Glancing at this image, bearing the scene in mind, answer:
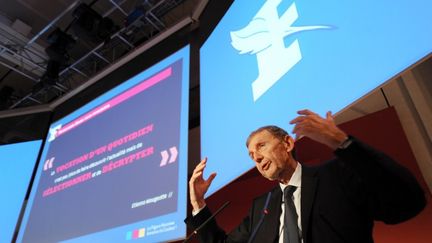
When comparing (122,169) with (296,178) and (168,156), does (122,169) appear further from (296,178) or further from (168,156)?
(296,178)

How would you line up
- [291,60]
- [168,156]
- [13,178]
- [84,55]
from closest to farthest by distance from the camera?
[291,60]
[168,156]
[13,178]
[84,55]

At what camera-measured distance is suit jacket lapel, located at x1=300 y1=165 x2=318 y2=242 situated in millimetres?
941

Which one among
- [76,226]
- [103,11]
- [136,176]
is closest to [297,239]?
[136,176]

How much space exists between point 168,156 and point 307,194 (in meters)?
1.38

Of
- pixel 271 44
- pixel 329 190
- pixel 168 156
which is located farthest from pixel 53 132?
pixel 329 190

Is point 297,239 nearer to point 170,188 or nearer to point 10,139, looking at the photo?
point 170,188

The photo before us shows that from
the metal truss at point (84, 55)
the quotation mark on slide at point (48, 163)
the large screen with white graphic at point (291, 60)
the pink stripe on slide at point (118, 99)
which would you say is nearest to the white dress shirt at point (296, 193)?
the large screen with white graphic at point (291, 60)

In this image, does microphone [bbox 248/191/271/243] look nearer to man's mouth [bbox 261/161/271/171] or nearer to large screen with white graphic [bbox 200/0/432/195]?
man's mouth [bbox 261/161/271/171]

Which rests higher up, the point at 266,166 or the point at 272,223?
the point at 266,166

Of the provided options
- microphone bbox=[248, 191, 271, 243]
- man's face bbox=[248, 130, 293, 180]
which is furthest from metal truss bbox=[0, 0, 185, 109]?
microphone bbox=[248, 191, 271, 243]

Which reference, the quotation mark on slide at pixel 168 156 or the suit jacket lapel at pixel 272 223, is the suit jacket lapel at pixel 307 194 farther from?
the quotation mark on slide at pixel 168 156

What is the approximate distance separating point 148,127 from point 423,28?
6.34 feet

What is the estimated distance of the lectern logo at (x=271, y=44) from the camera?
1.50m

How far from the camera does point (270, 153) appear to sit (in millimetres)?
1146
